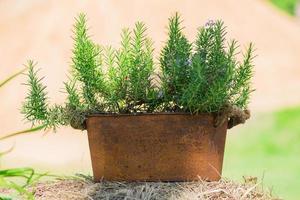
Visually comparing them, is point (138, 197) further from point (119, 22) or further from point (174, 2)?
point (174, 2)

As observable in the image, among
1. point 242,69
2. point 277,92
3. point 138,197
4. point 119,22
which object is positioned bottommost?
point 138,197

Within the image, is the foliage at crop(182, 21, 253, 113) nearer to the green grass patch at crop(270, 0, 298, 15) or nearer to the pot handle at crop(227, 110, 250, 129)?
the pot handle at crop(227, 110, 250, 129)

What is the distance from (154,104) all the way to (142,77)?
13cm

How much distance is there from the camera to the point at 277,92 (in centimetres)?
1512

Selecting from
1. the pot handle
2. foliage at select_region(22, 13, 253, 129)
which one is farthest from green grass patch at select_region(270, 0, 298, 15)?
foliage at select_region(22, 13, 253, 129)

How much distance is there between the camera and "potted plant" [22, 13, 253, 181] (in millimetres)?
3350

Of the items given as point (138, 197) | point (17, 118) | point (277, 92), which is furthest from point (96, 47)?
point (277, 92)

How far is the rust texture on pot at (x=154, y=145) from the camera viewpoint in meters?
3.36

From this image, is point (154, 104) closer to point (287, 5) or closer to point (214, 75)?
point (214, 75)

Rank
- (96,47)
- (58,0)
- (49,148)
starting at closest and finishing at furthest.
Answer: (96,47)
(49,148)
(58,0)

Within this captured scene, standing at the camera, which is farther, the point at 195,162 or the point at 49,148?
the point at 49,148

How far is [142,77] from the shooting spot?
3.40 meters

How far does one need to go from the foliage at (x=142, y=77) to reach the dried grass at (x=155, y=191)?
286 millimetres

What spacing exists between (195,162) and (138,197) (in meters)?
0.33
